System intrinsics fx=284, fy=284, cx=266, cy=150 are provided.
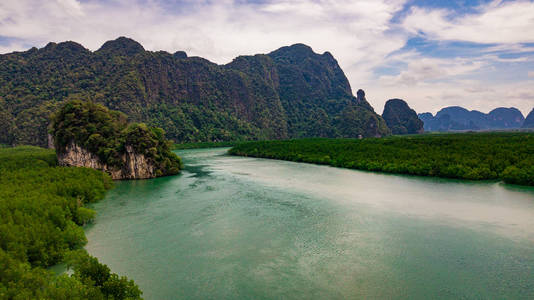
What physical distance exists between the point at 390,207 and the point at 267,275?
49.4 feet

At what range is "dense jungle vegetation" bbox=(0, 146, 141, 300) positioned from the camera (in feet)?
29.8

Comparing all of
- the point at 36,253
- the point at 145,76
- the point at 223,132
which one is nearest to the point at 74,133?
the point at 36,253

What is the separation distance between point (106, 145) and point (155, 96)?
368 feet

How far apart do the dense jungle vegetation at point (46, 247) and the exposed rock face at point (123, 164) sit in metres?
12.9

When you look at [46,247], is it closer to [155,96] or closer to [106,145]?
[106,145]

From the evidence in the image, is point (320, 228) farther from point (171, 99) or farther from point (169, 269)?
point (171, 99)

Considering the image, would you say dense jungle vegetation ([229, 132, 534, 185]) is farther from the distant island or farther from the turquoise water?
the distant island

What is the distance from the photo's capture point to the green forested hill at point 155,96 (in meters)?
107

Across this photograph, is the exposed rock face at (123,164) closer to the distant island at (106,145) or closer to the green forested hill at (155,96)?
the distant island at (106,145)

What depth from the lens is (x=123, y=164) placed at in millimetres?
39312

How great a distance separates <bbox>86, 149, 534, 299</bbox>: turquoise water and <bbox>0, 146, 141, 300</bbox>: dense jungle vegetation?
1647mm

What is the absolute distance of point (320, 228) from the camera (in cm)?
1914

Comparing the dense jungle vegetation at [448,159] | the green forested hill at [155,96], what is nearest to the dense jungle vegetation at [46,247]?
the dense jungle vegetation at [448,159]

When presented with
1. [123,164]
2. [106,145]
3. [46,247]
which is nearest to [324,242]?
[46,247]
